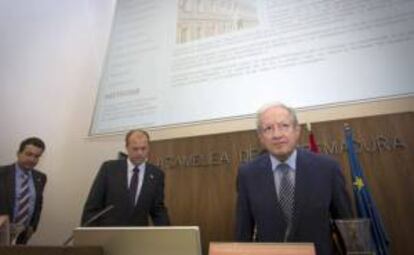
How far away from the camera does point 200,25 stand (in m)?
3.69

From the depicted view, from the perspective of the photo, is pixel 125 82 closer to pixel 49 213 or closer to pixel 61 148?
pixel 61 148

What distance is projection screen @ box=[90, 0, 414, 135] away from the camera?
2.79 metres

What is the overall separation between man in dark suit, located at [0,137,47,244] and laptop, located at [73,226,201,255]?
Result: 249 centimetres

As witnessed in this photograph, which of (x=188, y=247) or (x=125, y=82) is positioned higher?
(x=125, y=82)

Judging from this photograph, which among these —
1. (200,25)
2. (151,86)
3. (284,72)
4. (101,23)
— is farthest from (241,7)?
(101,23)

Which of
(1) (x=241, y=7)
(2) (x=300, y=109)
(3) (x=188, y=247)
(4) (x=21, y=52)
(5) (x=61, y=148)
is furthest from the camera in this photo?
(4) (x=21, y=52)

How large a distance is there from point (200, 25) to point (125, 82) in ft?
3.06

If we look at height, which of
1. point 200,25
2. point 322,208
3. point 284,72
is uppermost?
point 200,25

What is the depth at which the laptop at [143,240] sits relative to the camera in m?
0.97

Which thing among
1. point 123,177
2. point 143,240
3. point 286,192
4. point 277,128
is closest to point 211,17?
point 123,177

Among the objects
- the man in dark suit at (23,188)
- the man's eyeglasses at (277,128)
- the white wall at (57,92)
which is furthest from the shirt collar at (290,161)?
the man in dark suit at (23,188)

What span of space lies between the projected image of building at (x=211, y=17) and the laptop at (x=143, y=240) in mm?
2709

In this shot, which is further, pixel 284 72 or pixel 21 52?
pixel 21 52

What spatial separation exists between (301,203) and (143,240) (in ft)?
2.67
